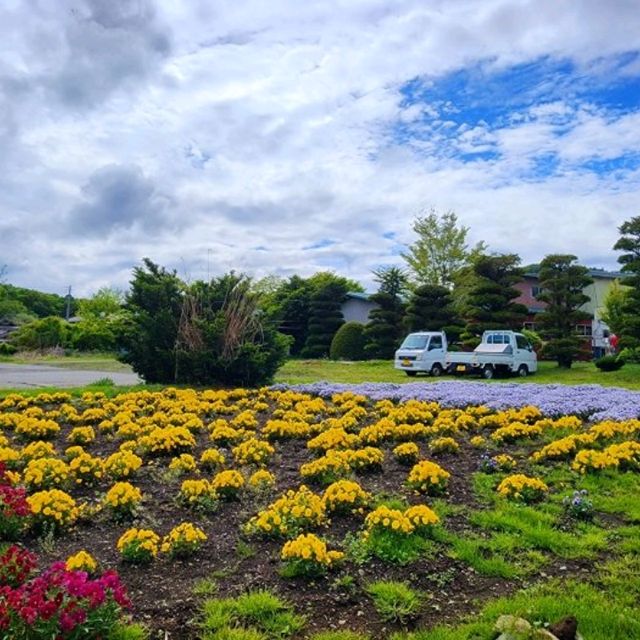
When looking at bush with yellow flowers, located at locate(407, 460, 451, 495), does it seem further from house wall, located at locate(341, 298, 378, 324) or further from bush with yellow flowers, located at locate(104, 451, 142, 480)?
house wall, located at locate(341, 298, 378, 324)

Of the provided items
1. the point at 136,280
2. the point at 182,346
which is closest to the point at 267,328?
the point at 182,346

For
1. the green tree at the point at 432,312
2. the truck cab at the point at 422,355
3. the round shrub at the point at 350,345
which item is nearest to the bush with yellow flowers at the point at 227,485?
the truck cab at the point at 422,355

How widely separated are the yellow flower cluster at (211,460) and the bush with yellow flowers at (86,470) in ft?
3.19

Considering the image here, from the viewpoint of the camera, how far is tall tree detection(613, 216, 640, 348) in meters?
21.3

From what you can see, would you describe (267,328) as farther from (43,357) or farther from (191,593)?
(43,357)

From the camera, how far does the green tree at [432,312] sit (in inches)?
1143

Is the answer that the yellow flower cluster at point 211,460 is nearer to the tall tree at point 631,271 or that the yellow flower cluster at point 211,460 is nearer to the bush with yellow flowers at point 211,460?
the bush with yellow flowers at point 211,460

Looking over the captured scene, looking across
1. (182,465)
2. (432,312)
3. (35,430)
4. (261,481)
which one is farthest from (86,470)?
(432,312)

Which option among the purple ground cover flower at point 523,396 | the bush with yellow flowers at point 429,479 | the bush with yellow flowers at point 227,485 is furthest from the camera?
the purple ground cover flower at point 523,396

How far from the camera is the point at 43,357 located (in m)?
33.5

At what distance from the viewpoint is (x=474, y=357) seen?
2194 centimetres

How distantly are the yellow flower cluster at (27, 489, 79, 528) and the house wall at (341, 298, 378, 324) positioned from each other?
37980 mm

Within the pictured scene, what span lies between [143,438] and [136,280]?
8365mm

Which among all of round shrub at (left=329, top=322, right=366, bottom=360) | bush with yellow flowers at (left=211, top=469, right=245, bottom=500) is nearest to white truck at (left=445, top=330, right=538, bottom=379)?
round shrub at (left=329, top=322, right=366, bottom=360)
